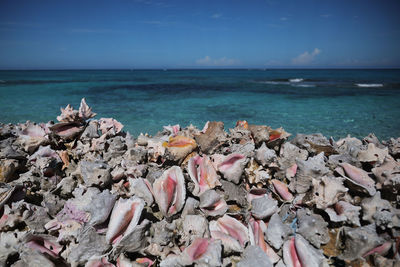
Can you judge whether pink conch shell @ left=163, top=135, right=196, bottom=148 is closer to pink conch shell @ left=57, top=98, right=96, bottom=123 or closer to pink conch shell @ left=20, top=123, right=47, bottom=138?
pink conch shell @ left=57, top=98, right=96, bottom=123

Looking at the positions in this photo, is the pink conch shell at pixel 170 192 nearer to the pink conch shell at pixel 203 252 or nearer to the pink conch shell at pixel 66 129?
the pink conch shell at pixel 203 252

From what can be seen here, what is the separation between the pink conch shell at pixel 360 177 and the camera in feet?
5.31

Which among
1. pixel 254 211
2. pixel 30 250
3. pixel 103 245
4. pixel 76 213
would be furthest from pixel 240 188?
pixel 30 250

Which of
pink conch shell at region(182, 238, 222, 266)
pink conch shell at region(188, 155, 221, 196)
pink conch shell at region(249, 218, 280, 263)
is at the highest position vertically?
pink conch shell at region(188, 155, 221, 196)

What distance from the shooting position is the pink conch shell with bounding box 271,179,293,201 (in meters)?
1.83

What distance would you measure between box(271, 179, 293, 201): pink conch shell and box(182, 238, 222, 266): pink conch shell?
69 cm

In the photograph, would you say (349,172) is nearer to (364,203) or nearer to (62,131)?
(364,203)

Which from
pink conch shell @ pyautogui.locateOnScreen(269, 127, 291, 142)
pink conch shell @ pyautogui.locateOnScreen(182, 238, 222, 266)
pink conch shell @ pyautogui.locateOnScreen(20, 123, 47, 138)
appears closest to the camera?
pink conch shell @ pyautogui.locateOnScreen(182, 238, 222, 266)

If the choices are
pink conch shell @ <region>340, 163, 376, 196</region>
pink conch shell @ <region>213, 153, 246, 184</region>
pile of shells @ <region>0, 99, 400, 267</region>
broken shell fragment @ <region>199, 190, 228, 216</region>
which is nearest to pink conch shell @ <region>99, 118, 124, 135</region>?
pile of shells @ <region>0, 99, 400, 267</region>

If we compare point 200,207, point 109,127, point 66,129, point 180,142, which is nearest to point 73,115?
point 66,129

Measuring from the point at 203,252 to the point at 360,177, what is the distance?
1.23m

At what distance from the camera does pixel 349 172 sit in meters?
1.77

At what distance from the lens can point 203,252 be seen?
1394mm

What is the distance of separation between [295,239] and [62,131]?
7.43ft
